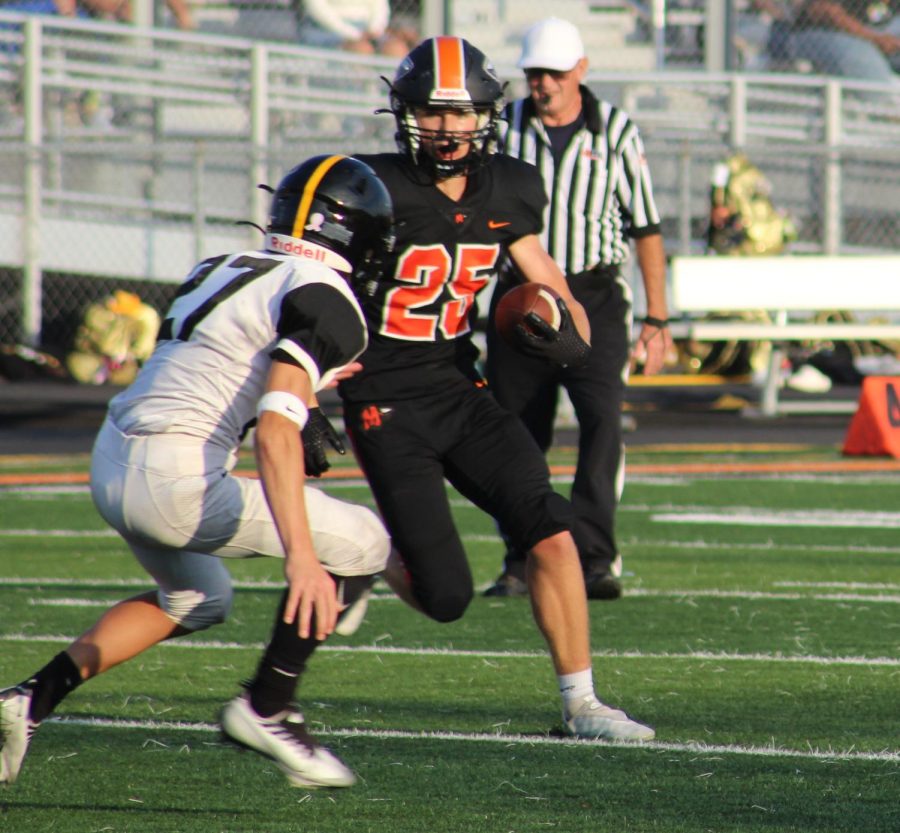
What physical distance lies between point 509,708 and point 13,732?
1.31 meters

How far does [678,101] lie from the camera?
1848cm

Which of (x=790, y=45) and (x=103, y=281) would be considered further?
(x=790, y=45)

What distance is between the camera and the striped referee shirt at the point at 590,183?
256 inches

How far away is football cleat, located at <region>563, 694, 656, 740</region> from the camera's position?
4145mm

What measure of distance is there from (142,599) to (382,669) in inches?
47.6

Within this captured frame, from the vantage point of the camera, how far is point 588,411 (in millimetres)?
6293

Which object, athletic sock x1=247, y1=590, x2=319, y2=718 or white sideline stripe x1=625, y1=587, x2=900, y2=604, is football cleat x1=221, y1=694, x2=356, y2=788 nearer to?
athletic sock x1=247, y1=590, x2=319, y2=718

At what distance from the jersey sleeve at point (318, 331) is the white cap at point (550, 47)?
2932 millimetres

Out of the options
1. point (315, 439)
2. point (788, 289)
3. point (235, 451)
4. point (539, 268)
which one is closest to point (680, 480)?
point (788, 289)

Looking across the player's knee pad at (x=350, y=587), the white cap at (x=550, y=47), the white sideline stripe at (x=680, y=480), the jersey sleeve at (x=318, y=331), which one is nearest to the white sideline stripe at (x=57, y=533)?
the white sideline stripe at (x=680, y=480)

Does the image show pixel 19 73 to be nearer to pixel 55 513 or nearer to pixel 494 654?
pixel 55 513

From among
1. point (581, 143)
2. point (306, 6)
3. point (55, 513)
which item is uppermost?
point (306, 6)

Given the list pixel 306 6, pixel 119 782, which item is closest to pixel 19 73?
pixel 306 6

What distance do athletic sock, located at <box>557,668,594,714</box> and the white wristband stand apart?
3.63 ft
